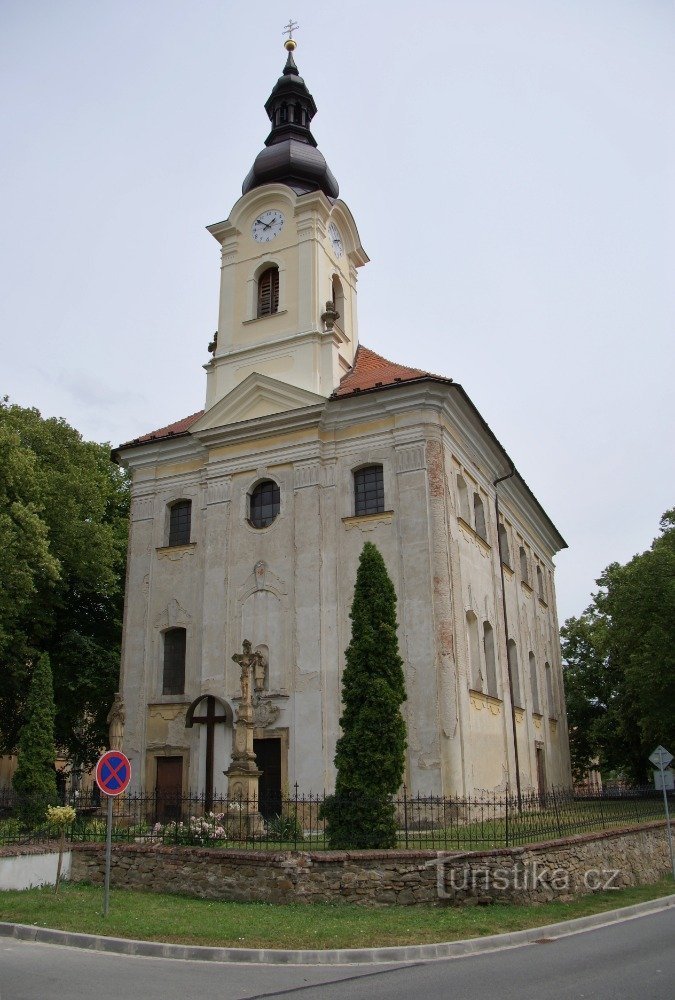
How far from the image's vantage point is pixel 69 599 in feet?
96.6

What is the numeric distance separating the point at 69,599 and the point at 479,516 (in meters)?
14.5

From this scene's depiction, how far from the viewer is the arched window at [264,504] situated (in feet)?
78.9

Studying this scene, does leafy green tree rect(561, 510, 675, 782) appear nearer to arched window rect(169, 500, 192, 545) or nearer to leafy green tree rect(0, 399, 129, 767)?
arched window rect(169, 500, 192, 545)

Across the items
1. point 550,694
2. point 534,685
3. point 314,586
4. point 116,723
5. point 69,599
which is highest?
point 69,599

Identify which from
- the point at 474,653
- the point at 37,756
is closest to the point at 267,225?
the point at 474,653

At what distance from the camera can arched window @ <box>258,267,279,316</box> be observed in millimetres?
26828

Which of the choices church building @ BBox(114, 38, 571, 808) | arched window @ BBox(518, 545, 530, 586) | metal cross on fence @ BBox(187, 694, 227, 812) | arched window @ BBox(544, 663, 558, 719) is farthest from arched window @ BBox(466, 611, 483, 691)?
arched window @ BBox(544, 663, 558, 719)

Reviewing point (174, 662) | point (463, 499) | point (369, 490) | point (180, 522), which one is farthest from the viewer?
point (180, 522)

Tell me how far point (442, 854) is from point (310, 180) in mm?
22961

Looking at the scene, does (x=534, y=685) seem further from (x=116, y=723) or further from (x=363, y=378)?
(x=116, y=723)

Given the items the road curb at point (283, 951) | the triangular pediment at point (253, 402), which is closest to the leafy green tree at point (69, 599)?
the triangular pediment at point (253, 402)

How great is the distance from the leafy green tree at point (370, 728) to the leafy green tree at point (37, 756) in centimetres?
901

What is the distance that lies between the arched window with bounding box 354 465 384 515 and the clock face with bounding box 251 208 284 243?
359 inches

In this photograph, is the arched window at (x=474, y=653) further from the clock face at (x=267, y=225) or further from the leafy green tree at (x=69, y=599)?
the clock face at (x=267, y=225)
